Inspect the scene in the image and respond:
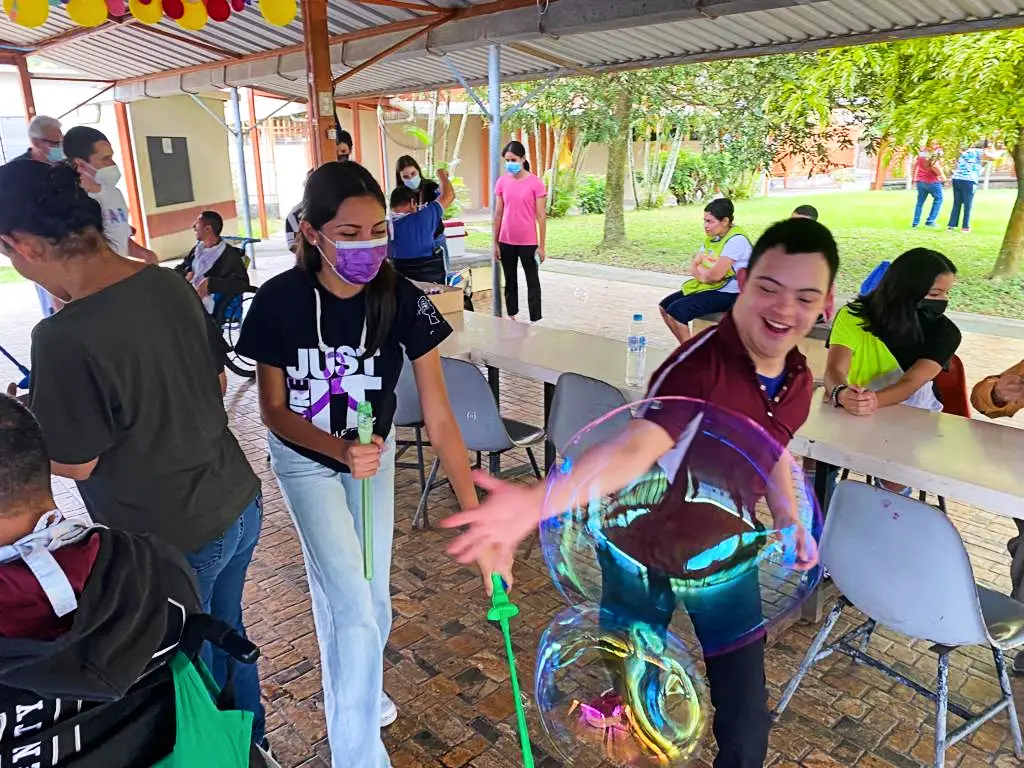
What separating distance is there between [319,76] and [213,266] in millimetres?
1873

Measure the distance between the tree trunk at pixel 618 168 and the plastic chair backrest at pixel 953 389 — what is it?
11.6 m

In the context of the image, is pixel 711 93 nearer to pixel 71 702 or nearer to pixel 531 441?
pixel 531 441

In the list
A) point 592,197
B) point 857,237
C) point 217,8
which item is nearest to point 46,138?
point 217,8

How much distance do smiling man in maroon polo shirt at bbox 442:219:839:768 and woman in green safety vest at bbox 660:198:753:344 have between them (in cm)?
410

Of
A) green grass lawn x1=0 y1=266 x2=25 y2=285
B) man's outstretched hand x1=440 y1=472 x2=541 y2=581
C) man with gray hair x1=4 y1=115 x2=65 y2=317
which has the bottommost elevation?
green grass lawn x1=0 y1=266 x2=25 y2=285

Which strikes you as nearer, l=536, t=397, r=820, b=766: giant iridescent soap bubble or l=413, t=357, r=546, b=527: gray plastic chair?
l=536, t=397, r=820, b=766: giant iridescent soap bubble

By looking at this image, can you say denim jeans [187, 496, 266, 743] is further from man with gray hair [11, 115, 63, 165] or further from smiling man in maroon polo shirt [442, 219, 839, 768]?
man with gray hair [11, 115, 63, 165]

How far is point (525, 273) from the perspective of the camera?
318 inches

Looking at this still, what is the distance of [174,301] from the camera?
1765 mm

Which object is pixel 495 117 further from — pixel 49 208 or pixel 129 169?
pixel 129 169

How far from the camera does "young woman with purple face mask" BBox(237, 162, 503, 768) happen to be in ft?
6.20

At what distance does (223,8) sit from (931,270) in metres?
5.08

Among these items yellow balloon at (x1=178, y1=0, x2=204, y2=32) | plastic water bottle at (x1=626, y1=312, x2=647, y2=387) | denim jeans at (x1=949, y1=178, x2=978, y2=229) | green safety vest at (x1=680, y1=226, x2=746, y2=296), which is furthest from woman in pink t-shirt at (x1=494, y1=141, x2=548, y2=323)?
denim jeans at (x1=949, y1=178, x2=978, y2=229)

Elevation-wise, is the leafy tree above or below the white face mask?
above
